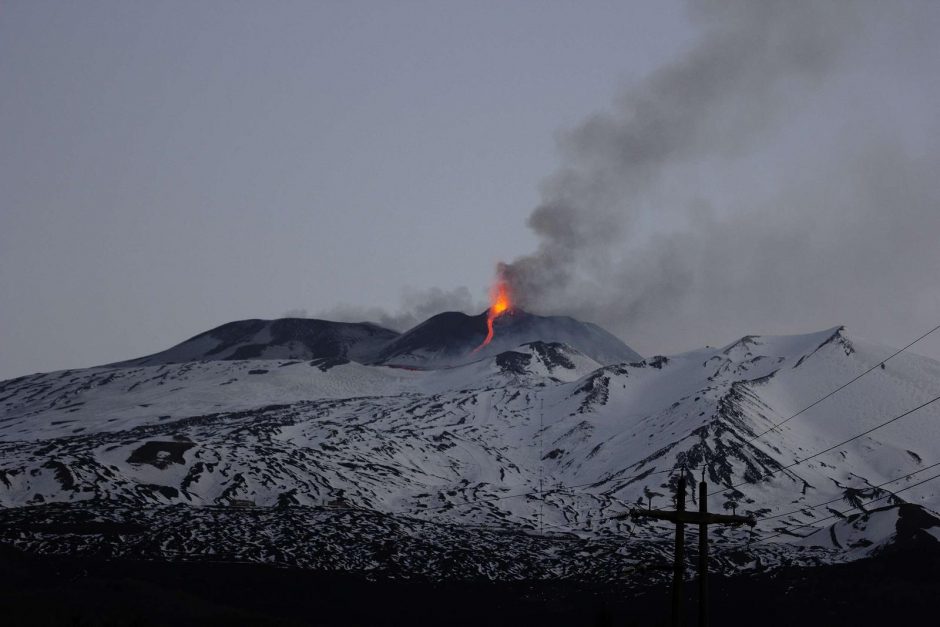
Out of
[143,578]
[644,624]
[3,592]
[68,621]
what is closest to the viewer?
[68,621]

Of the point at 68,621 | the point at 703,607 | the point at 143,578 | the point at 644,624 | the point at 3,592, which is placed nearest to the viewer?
the point at 703,607

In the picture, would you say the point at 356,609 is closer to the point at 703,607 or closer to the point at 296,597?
the point at 296,597

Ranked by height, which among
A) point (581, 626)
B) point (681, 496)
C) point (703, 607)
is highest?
point (581, 626)

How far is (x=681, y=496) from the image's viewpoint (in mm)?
48062

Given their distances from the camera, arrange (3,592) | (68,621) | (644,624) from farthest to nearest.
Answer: (644,624) → (3,592) → (68,621)

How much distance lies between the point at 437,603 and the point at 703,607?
159625 mm

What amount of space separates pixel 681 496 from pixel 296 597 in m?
157

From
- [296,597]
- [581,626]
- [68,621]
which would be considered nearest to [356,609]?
[296,597]

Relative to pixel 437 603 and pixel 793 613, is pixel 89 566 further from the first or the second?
pixel 793 613

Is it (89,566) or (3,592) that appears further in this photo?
(89,566)

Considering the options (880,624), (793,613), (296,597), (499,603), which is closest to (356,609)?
(296,597)

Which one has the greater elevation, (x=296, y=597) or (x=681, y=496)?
(x=296, y=597)

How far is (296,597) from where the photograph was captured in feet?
644

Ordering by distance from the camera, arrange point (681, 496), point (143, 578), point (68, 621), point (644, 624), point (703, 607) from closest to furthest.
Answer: point (703, 607), point (681, 496), point (68, 621), point (644, 624), point (143, 578)
